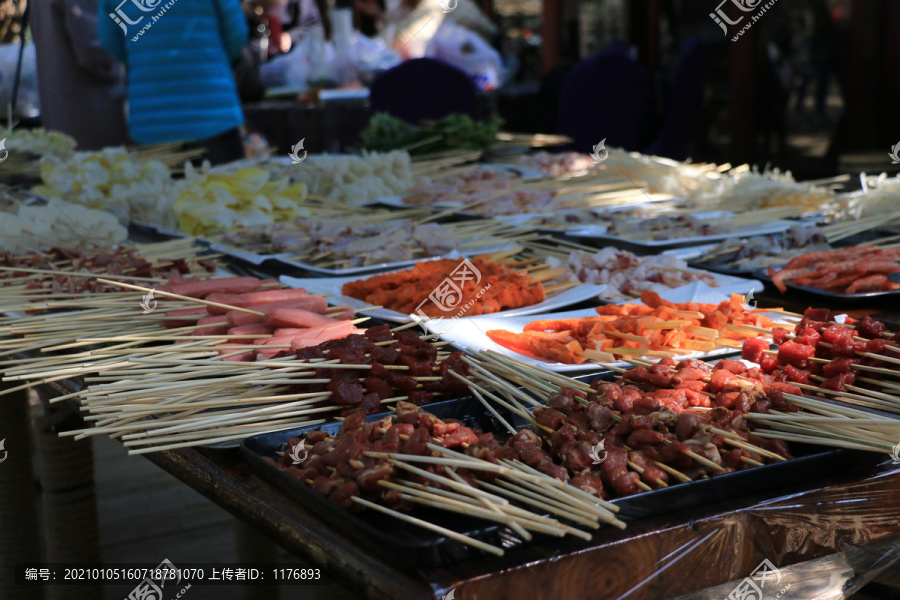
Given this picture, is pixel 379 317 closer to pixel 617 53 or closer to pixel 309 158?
pixel 309 158

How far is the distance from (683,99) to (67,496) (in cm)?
531

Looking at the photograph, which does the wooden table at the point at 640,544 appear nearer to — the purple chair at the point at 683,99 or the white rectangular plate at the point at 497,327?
the white rectangular plate at the point at 497,327

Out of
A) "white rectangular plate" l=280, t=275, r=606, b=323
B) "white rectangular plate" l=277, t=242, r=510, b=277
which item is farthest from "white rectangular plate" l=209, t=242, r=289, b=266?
"white rectangular plate" l=280, t=275, r=606, b=323

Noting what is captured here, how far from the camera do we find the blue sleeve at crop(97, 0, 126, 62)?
14.8 feet

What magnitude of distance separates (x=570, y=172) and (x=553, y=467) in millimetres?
3492

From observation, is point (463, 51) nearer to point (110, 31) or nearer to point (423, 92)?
point (423, 92)

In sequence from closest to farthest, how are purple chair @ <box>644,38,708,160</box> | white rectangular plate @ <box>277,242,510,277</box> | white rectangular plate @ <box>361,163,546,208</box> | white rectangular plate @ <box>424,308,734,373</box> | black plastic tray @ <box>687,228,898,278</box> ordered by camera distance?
1. white rectangular plate @ <box>424,308,734,373</box>
2. black plastic tray @ <box>687,228,898,278</box>
3. white rectangular plate @ <box>277,242,510,277</box>
4. white rectangular plate @ <box>361,163,546,208</box>
5. purple chair @ <box>644,38,708,160</box>

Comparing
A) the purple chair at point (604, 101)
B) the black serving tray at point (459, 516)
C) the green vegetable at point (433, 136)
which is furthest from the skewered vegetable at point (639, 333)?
the purple chair at point (604, 101)

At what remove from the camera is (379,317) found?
2186 millimetres

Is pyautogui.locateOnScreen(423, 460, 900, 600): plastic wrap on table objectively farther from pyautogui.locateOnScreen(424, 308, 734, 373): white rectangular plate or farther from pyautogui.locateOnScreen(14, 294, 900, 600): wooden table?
pyautogui.locateOnScreen(424, 308, 734, 373): white rectangular plate

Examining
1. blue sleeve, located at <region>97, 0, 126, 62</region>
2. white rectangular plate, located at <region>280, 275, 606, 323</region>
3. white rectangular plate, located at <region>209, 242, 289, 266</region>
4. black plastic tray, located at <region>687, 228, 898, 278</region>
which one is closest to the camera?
white rectangular plate, located at <region>280, 275, 606, 323</region>

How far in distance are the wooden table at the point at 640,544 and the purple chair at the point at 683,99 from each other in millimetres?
5566

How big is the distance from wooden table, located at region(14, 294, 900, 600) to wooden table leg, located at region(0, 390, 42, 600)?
170cm

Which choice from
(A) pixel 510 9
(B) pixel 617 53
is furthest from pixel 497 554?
(A) pixel 510 9
